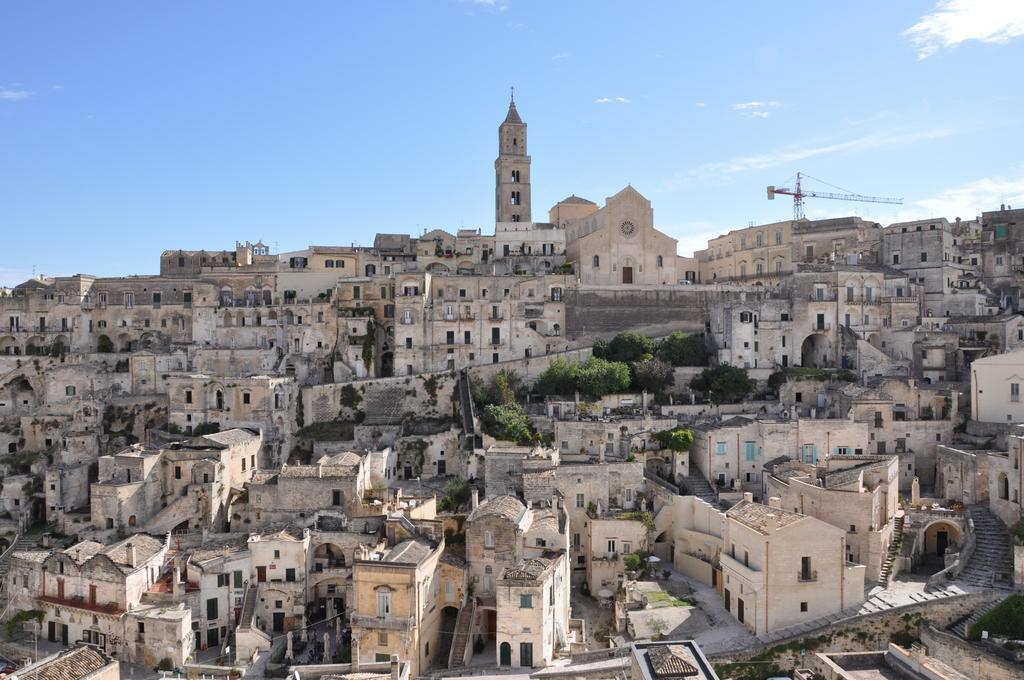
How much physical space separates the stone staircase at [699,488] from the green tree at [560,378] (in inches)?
333

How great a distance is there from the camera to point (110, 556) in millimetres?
29906

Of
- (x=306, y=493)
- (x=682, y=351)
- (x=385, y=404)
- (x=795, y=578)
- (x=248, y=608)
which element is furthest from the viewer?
(x=682, y=351)

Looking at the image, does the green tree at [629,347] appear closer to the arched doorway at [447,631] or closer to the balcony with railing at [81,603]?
the arched doorway at [447,631]

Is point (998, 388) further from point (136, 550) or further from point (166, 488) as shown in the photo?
point (166, 488)

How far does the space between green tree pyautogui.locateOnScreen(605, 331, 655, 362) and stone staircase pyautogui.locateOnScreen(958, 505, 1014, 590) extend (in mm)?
18317

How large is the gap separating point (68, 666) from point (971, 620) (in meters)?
28.0

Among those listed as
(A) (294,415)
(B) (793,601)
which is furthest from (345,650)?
(A) (294,415)

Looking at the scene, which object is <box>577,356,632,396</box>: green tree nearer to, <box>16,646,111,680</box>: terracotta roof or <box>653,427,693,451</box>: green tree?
<box>653,427,693,451</box>: green tree

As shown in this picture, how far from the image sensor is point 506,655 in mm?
25188

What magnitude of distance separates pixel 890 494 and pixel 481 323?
24107mm

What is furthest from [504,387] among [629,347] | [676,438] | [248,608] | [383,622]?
[383,622]

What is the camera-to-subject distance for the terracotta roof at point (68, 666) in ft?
75.0

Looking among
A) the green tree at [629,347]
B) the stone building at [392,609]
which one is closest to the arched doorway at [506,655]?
the stone building at [392,609]

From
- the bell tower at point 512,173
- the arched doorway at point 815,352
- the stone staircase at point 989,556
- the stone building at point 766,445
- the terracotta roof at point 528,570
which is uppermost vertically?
the bell tower at point 512,173
